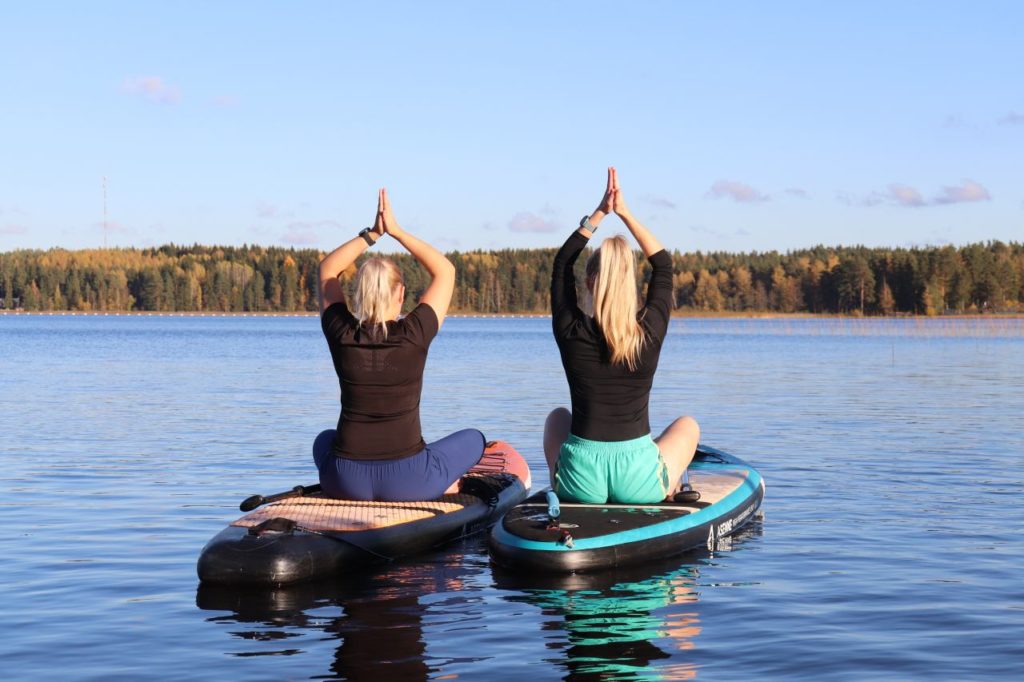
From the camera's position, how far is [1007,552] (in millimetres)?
10398

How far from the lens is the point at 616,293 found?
895 centimetres

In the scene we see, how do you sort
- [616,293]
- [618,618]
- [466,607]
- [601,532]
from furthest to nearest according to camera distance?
[601,532] → [616,293] → [466,607] → [618,618]

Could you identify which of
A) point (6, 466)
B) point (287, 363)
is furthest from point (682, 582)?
point (287, 363)

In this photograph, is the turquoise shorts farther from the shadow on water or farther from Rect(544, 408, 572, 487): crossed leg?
the shadow on water

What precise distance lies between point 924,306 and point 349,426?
14688 centimetres

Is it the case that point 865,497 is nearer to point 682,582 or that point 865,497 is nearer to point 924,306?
point 682,582

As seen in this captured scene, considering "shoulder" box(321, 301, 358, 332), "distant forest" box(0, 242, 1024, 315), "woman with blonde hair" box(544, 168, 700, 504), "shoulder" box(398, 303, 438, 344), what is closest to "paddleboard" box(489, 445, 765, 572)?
"woman with blonde hair" box(544, 168, 700, 504)

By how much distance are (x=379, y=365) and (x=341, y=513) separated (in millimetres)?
1213

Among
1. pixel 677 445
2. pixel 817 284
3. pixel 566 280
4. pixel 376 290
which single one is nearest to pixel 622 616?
pixel 677 445

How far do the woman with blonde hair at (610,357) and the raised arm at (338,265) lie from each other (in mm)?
1466

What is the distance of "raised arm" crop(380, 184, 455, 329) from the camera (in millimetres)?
9719

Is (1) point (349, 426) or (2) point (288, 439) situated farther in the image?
(2) point (288, 439)

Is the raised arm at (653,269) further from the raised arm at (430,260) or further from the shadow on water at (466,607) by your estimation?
the shadow on water at (466,607)

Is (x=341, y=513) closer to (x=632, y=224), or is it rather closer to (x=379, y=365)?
(x=379, y=365)
